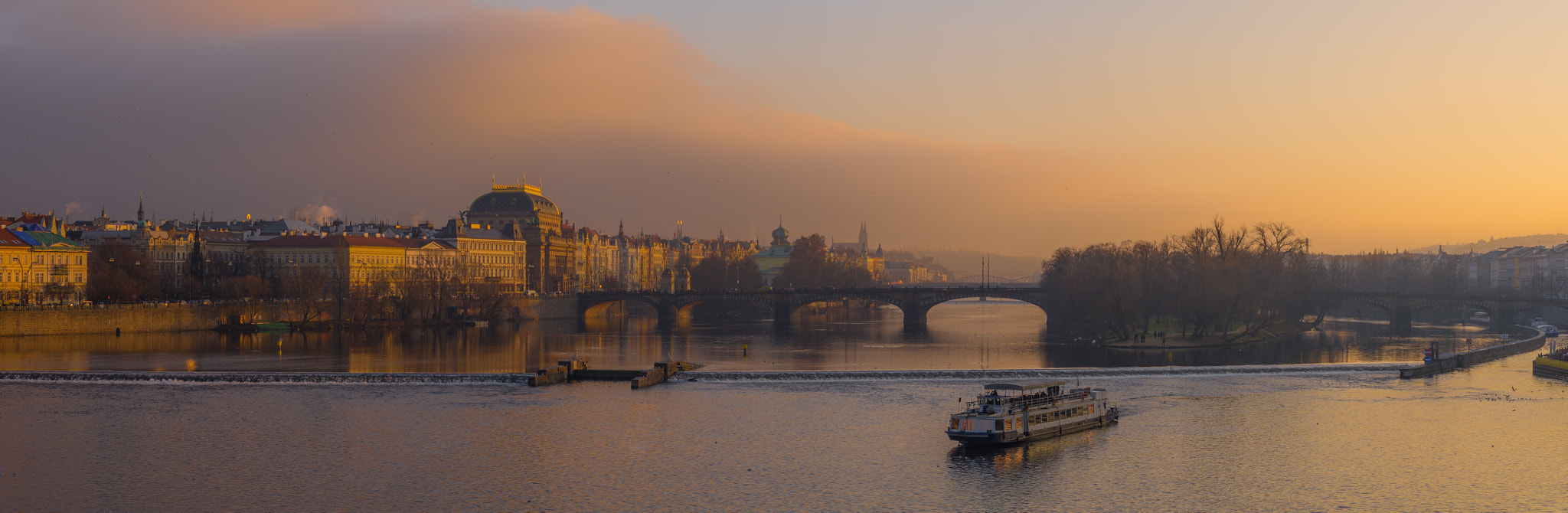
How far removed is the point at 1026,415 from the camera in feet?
136

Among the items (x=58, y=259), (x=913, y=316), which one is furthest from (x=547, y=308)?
(x=58, y=259)

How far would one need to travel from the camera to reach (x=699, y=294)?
4862 inches

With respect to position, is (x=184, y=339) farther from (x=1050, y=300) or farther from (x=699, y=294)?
(x=1050, y=300)

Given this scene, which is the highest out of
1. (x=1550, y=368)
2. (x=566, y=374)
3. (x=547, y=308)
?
(x=547, y=308)

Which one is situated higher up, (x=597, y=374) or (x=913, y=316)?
(x=913, y=316)

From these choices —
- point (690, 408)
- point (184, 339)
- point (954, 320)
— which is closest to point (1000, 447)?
point (690, 408)

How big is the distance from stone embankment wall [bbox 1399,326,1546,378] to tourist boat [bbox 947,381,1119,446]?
76.4 feet

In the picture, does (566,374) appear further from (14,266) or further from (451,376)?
(14,266)

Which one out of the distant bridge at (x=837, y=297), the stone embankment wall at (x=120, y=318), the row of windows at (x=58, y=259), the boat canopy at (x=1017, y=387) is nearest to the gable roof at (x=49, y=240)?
the row of windows at (x=58, y=259)

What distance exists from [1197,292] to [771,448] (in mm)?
52653

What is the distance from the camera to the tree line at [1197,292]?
282 ft

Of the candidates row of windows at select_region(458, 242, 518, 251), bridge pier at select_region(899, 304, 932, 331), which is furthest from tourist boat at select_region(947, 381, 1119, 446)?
row of windows at select_region(458, 242, 518, 251)

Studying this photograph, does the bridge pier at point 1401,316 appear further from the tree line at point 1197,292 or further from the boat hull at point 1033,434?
the boat hull at point 1033,434

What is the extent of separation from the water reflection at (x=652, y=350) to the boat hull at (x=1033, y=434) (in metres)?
20.8
